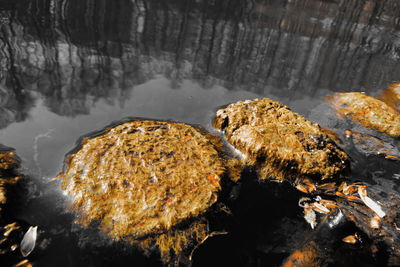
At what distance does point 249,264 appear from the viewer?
276 centimetres

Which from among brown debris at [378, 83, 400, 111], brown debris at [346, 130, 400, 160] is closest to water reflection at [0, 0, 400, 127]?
brown debris at [378, 83, 400, 111]

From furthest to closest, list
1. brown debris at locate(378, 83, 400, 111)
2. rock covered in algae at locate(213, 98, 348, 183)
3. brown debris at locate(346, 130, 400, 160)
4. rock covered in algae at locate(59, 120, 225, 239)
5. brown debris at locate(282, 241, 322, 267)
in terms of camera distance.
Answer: brown debris at locate(378, 83, 400, 111) < brown debris at locate(346, 130, 400, 160) < rock covered in algae at locate(213, 98, 348, 183) < rock covered in algae at locate(59, 120, 225, 239) < brown debris at locate(282, 241, 322, 267)

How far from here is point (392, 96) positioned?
7273mm

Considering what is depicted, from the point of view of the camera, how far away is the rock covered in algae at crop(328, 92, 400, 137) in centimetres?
524

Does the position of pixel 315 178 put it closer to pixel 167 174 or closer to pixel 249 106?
pixel 249 106

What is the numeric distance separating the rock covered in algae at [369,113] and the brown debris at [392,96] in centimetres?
120

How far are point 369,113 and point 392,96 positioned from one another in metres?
2.60

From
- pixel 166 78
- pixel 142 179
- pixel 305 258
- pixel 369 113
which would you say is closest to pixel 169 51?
pixel 166 78

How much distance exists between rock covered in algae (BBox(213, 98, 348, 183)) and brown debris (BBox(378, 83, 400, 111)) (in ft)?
14.1

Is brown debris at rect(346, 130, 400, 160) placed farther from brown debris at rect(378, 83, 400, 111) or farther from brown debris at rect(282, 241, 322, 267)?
brown debris at rect(282, 241, 322, 267)

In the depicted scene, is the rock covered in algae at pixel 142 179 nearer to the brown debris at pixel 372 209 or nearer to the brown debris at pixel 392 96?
the brown debris at pixel 372 209

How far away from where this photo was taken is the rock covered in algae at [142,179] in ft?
9.32

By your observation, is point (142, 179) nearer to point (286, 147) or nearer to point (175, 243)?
point (175, 243)

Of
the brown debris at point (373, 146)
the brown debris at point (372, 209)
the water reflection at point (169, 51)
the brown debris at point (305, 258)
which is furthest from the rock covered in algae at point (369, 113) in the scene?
the brown debris at point (305, 258)
